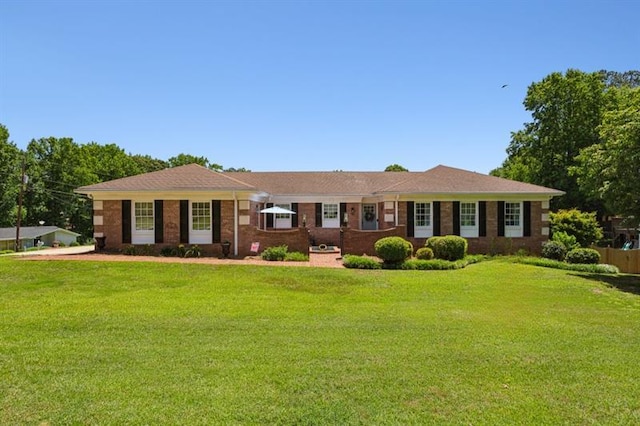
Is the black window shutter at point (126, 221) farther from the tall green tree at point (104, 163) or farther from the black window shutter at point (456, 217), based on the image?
the tall green tree at point (104, 163)

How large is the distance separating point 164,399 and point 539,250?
22.3m

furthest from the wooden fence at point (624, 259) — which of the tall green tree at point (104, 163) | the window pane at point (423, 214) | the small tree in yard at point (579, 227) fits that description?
the tall green tree at point (104, 163)

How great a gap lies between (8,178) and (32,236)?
31.9ft

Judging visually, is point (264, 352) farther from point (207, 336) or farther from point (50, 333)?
point (50, 333)

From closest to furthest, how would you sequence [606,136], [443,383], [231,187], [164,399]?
[164,399]
[443,383]
[606,136]
[231,187]

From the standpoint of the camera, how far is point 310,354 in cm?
667

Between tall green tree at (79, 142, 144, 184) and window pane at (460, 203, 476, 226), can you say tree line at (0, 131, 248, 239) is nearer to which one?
tall green tree at (79, 142, 144, 184)

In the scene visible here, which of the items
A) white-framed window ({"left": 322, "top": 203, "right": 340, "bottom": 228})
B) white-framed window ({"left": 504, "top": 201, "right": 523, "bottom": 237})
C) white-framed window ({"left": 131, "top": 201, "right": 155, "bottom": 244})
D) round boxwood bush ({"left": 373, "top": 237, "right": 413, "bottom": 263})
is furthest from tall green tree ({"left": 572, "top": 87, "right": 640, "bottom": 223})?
white-framed window ({"left": 131, "top": 201, "right": 155, "bottom": 244})

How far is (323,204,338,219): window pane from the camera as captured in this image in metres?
27.0

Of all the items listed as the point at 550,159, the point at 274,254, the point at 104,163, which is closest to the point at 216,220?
the point at 274,254

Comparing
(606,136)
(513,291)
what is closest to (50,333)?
(513,291)

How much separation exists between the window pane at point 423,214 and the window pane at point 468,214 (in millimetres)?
1785

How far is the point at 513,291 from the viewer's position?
13023mm

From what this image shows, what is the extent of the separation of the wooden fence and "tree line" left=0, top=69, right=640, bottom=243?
300cm
